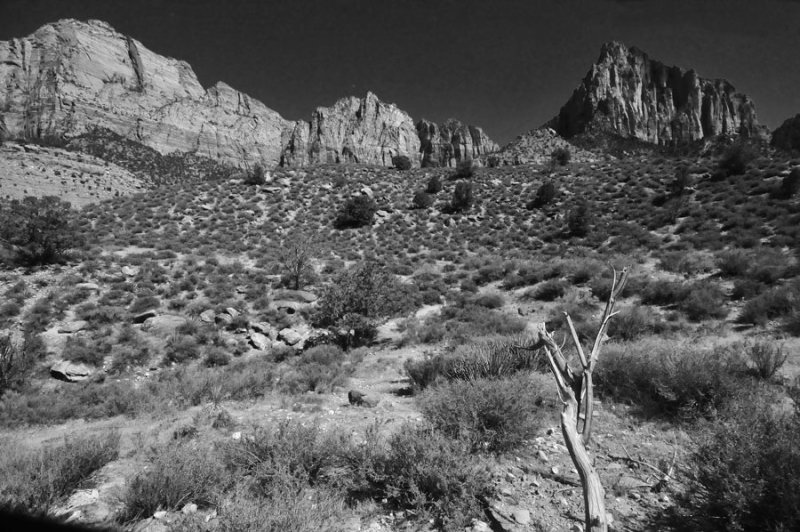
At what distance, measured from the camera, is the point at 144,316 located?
10789mm

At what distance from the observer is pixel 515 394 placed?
4492 mm

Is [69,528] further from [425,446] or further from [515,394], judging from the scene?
[515,394]

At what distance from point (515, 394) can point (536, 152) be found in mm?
57284

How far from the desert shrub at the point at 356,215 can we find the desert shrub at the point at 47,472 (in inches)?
871

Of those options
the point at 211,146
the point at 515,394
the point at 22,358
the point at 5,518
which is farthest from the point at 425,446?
the point at 211,146

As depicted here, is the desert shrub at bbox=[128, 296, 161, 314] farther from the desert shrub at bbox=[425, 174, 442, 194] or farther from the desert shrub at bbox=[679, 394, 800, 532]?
the desert shrub at bbox=[425, 174, 442, 194]

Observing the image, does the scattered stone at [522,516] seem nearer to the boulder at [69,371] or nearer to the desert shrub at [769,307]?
the desert shrub at [769,307]

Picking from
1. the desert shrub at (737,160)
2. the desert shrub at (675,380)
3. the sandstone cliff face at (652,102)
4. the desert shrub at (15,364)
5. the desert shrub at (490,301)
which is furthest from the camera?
the sandstone cliff face at (652,102)

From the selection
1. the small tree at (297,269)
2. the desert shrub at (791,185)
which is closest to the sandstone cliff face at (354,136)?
the small tree at (297,269)

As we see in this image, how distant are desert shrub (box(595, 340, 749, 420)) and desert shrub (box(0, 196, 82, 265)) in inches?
817

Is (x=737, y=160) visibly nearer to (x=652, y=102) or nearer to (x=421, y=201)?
(x=421, y=201)

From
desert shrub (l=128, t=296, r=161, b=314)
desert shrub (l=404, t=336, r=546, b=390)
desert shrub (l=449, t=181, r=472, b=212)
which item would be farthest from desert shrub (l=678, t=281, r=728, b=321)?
desert shrub (l=449, t=181, r=472, b=212)

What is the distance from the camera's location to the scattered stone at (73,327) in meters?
9.62

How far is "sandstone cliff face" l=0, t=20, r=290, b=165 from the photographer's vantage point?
289ft
